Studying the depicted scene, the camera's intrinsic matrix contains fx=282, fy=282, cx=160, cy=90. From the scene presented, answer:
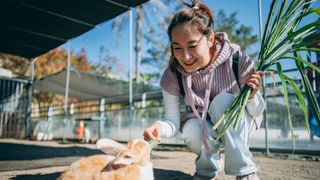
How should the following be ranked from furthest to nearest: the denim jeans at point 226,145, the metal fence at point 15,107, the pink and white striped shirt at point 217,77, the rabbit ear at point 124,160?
1. the metal fence at point 15,107
2. the pink and white striped shirt at point 217,77
3. the denim jeans at point 226,145
4. the rabbit ear at point 124,160

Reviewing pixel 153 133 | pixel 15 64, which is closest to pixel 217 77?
pixel 153 133

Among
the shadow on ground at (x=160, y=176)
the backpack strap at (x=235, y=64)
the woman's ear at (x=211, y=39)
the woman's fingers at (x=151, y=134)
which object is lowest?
the shadow on ground at (x=160, y=176)

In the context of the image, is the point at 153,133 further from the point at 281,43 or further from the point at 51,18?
the point at 51,18

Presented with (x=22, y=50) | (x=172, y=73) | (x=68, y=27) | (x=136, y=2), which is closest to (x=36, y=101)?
(x=22, y=50)

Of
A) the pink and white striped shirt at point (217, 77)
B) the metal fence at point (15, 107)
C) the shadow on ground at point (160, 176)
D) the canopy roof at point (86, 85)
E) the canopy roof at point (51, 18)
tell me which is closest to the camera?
the pink and white striped shirt at point (217, 77)

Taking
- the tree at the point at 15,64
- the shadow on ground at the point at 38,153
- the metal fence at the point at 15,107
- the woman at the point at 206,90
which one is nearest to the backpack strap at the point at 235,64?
the woman at the point at 206,90

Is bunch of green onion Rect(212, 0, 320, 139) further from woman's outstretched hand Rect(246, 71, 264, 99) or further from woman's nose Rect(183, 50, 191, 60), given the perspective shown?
woman's nose Rect(183, 50, 191, 60)

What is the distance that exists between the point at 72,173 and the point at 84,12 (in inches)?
163

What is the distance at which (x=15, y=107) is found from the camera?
32.3ft

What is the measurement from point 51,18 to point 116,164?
4.86 m

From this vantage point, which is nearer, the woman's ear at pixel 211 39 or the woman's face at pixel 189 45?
the woman's face at pixel 189 45

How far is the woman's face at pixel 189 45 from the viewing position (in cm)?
158

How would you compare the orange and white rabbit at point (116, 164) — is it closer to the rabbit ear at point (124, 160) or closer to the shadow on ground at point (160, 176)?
the rabbit ear at point (124, 160)

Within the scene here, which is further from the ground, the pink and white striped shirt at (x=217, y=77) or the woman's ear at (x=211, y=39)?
the woman's ear at (x=211, y=39)
